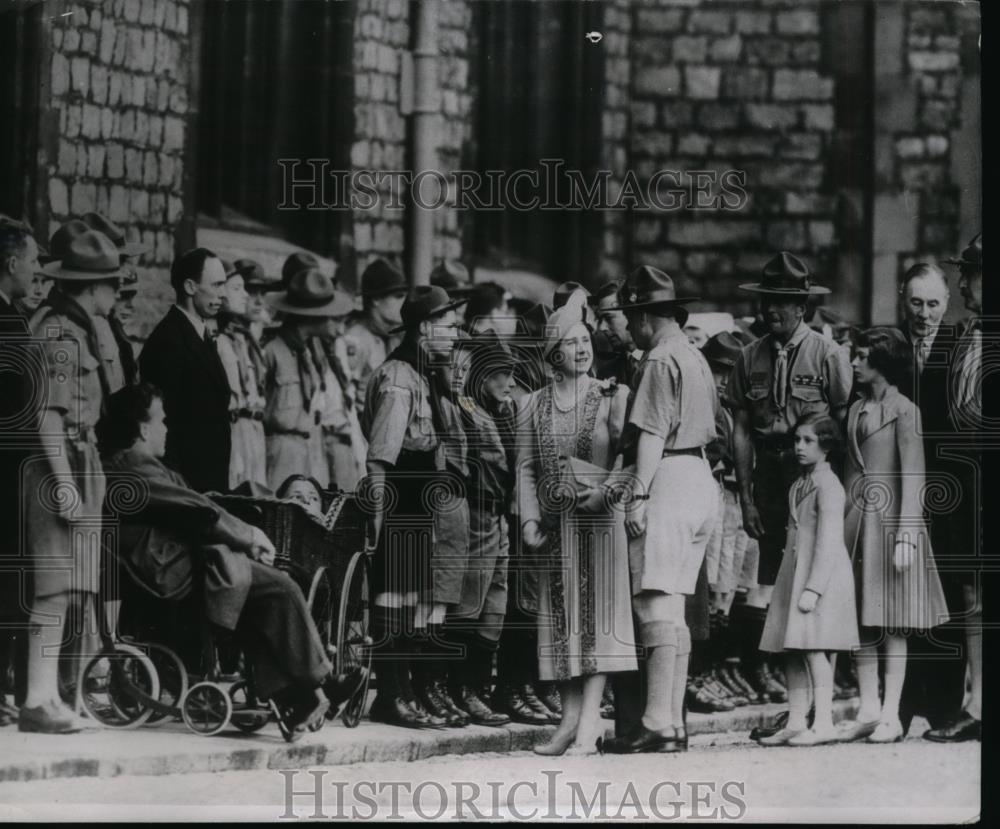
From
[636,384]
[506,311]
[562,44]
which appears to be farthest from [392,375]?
[562,44]

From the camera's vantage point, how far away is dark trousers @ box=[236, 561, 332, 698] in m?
7.53

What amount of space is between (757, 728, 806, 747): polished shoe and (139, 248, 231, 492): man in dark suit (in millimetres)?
2707

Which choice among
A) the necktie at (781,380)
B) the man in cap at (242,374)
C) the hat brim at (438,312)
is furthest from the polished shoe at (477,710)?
the necktie at (781,380)

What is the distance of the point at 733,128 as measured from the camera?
773cm

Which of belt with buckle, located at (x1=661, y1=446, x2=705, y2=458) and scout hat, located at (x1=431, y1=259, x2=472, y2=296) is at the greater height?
scout hat, located at (x1=431, y1=259, x2=472, y2=296)

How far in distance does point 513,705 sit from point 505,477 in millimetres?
1029

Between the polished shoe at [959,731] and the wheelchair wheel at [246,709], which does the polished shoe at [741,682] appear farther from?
the wheelchair wheel at [246,709]

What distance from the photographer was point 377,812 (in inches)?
296

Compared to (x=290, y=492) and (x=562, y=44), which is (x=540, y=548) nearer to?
(x=290, y=492)

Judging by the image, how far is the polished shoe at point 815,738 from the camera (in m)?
7.70

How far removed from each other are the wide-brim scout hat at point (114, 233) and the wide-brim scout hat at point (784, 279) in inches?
108

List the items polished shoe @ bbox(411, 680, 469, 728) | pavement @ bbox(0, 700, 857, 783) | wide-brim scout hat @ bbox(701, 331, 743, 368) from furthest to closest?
wide-brim scout hat @ bbox(701, 331, 743, 368) < polished shoe @ bbox(411, 680, 469, 728) < pavement @ bbox(0, 700, 857, 783)

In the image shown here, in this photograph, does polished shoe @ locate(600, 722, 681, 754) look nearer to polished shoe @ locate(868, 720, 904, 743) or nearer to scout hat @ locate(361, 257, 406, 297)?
polished shoe @ locate(868, 720, 904, 743)

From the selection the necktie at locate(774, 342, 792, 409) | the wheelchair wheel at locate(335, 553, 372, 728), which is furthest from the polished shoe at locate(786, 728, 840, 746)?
the wheelchair wheel at locate(335, 553, 372, 728)
